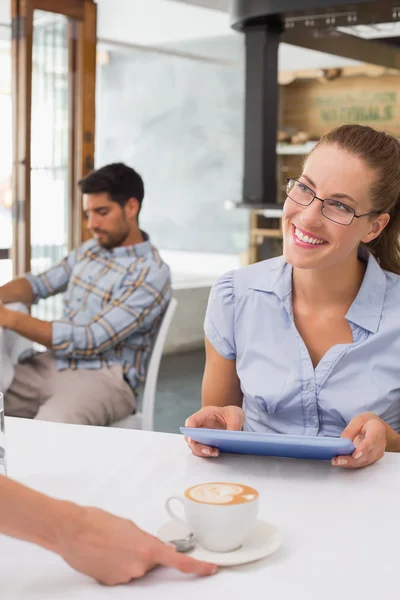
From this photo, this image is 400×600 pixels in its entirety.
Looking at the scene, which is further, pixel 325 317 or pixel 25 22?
pixel 25 22

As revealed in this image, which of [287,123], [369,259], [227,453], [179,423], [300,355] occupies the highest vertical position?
[287,123]

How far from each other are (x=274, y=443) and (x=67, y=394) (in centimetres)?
157

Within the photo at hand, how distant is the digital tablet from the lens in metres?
1.17

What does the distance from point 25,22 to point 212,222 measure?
15.0 feet

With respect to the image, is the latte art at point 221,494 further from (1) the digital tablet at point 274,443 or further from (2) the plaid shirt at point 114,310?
(2) the plaid shirt at point 114,310

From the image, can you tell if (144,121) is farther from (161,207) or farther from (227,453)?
(227,453)

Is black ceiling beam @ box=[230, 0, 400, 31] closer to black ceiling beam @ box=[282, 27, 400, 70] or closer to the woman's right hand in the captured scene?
black ceiling beam @ box=[282, 27, 400, 70]

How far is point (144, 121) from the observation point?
9047 mm

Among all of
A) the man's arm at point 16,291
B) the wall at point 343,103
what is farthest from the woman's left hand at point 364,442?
the wall at point 343,103

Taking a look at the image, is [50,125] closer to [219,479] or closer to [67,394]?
[67,394]

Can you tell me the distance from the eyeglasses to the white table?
1.65ft

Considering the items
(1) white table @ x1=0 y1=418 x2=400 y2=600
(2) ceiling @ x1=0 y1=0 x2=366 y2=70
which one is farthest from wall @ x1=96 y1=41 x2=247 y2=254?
(1) white table @ x1=0 y1=418 x2=400 y2=600

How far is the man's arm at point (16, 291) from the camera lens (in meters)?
3.05

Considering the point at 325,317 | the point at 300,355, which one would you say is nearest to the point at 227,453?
the point at 300,355
